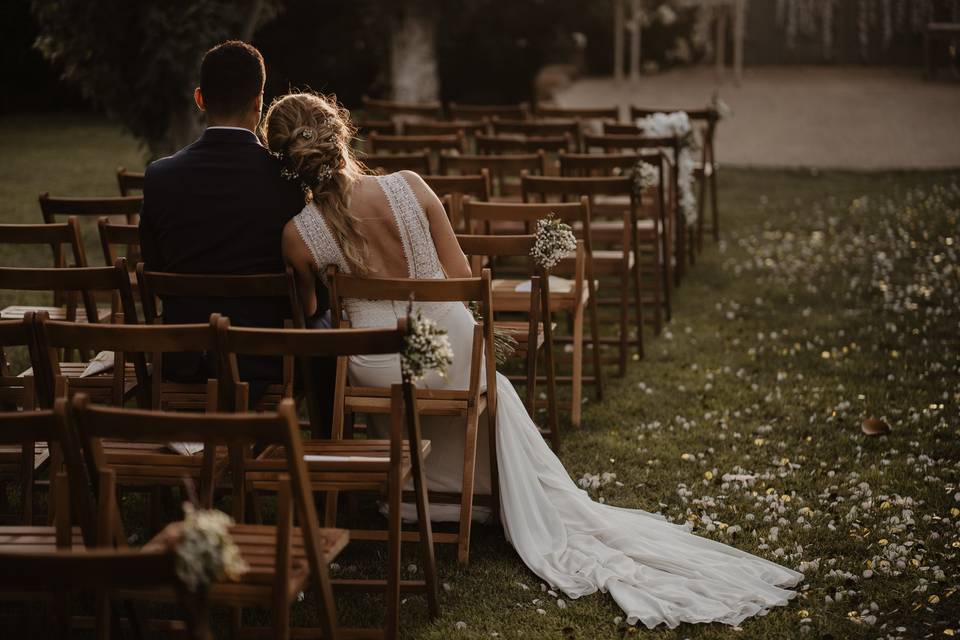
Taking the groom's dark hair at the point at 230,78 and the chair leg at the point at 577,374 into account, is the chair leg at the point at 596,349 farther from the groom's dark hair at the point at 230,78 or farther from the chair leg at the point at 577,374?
the groom's dark hair at the point at 230,78

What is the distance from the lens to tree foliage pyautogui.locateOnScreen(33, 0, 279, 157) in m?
9.31

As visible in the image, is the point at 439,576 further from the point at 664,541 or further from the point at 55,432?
the point at 55,432

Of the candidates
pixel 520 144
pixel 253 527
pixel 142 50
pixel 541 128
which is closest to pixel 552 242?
pixel 253 527

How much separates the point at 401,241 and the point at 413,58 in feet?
41.6

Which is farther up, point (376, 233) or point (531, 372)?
point (376, 233)

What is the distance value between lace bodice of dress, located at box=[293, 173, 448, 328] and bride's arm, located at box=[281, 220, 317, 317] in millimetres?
24

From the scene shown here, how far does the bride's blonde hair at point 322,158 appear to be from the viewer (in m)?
4.19

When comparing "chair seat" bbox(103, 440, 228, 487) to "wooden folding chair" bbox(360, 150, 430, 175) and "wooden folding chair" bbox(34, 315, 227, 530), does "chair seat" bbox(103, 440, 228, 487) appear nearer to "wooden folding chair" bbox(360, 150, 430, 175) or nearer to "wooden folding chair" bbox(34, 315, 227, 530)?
"wooden folding chair" bbox(34, 315, 227, 530)

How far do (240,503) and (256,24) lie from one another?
26.3 feet

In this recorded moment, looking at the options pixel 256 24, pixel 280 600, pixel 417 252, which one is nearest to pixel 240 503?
pixel 280 600

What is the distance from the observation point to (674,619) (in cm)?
366

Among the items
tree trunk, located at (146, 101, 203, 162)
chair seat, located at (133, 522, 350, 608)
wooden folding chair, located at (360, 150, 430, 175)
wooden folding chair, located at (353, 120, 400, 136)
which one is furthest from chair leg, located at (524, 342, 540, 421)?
tree trunk, located at (146, 101, 203, 162)

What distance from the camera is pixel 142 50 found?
923cm

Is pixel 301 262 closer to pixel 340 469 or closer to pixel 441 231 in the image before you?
pixel 441 231
